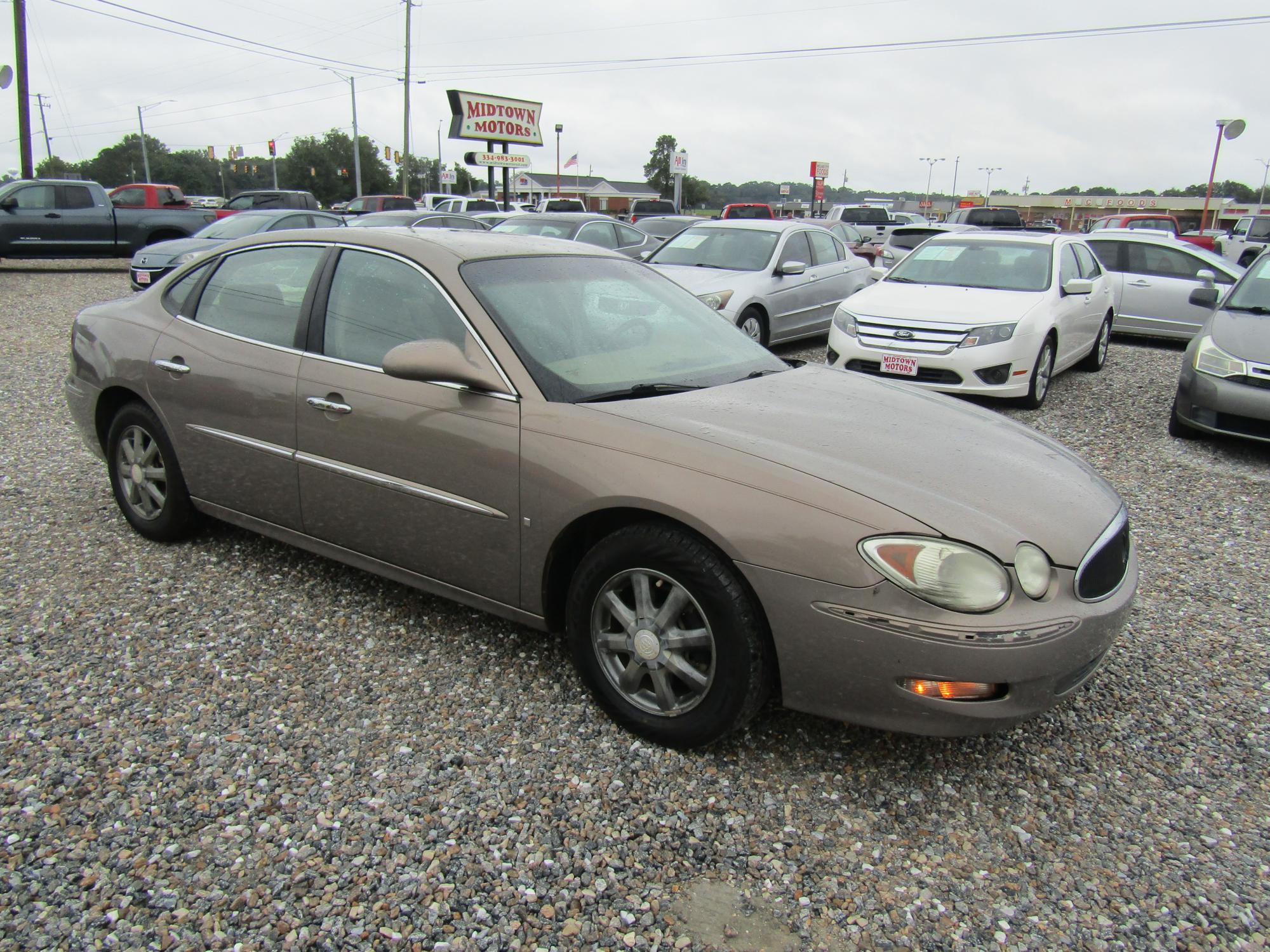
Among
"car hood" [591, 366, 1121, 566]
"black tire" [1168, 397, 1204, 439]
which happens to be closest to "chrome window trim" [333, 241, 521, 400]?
"car hood" [591, 366, 1121, 566]

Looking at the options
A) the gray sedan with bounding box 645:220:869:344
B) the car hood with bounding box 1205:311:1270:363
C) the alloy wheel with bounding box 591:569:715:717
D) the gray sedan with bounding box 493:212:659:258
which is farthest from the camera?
the gray sedan with bounding box 493:212:659:258

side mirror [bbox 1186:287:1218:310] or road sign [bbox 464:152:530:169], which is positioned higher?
road sign [bbox 464:152:530:169]

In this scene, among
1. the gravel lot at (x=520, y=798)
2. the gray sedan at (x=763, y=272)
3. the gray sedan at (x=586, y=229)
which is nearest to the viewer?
the gravel lot at (x=520, y=798)

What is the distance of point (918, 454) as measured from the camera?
2.83 meters

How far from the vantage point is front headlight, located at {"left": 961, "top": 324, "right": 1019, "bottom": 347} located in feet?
24.3

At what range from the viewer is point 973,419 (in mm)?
3395

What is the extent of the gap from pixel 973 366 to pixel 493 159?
67.9ft

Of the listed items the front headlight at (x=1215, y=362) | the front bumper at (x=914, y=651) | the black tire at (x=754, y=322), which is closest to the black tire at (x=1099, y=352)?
the front headlight at (x=1215, y=362)

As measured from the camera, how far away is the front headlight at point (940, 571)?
236 cm

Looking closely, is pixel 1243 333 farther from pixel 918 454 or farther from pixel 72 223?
pixel 72 223

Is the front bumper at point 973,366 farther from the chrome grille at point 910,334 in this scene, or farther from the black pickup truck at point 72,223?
the black pickup truck at point 72,223

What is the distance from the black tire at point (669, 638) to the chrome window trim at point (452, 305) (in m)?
0.64

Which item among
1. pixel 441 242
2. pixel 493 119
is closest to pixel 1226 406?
pixel 441 242

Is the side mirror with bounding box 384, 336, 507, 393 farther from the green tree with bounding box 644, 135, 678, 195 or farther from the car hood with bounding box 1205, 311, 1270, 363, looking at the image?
the green tree with bounding box 644, 135, 678, 195
